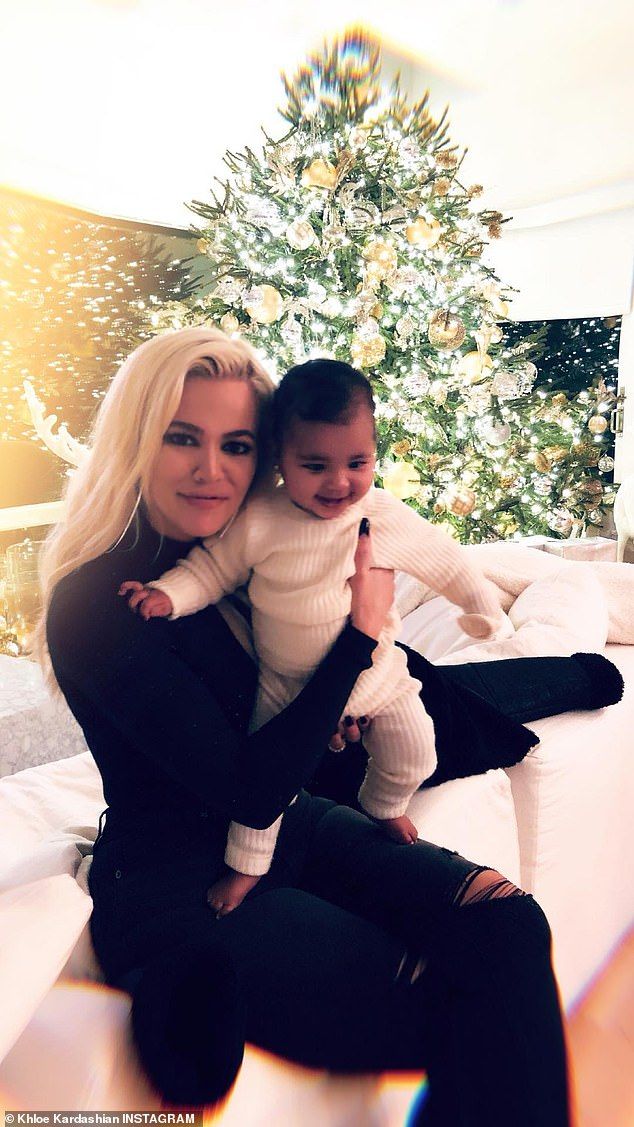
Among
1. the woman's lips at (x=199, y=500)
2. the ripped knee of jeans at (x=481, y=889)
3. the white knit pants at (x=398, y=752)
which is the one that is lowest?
the ripped knee of jeans at (x=481, y=889)

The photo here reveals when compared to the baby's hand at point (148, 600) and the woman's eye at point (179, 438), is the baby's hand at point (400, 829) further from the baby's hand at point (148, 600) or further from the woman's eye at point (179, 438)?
the woman's eye at point (179, 438)

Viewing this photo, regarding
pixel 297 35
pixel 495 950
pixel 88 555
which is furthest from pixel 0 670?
pixel 297 35

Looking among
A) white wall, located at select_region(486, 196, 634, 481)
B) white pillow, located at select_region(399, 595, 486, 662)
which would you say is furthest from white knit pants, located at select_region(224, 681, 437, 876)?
white wall, located at select_region(486, 196, 634, 481)

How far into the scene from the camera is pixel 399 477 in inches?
128

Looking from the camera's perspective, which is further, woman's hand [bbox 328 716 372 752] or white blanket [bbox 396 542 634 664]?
white blanket [bbox 396 542 634 664]

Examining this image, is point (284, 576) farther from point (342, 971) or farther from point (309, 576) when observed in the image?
point (342, 971)

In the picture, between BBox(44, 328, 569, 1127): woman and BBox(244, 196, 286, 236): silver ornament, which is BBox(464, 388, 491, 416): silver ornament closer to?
BBox(244, 196, 286, 236): silver ornament

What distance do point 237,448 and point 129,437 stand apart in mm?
150

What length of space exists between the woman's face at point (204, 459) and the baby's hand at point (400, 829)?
19.7 inches

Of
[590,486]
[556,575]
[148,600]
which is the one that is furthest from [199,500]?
[590,486]

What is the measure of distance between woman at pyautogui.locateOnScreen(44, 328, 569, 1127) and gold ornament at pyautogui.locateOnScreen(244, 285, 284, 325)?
6.17 ft

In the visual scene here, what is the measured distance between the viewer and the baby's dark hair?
→ 3.51ft

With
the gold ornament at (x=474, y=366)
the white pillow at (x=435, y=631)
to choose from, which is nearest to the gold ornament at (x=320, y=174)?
the gold ornament at (x=474, y=366)

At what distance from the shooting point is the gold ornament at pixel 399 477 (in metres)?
3.25
